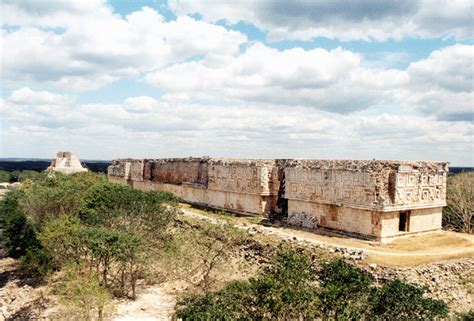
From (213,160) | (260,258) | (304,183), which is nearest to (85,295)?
(260,258)

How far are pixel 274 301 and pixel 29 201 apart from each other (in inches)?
537

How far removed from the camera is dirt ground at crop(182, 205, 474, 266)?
13547 mm

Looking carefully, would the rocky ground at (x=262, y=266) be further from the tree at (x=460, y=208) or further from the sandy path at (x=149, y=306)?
the tree at (x=460, y=208)

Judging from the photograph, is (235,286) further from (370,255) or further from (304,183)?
(304,183)

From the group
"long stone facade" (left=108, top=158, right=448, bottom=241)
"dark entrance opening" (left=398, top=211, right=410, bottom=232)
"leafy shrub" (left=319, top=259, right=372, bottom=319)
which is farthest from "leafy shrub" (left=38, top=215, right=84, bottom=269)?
"dark entrance opening" (left=398, top=211, right=410, bottom=232)

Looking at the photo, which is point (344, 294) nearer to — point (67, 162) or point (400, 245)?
point (400, 245)

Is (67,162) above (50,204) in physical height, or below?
above

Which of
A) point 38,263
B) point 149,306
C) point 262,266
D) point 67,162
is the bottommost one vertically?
point 149,306

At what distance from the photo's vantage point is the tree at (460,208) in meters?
20.3

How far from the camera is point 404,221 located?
16672 mm

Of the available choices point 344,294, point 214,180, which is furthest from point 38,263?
point 344,294

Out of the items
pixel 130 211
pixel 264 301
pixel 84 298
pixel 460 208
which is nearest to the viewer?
pixel 264 301

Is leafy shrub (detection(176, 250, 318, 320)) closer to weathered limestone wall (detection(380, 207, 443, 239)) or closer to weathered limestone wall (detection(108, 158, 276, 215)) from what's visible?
weathered limestone wall (detection(380, 207, 443, 239))

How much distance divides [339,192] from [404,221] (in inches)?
114
